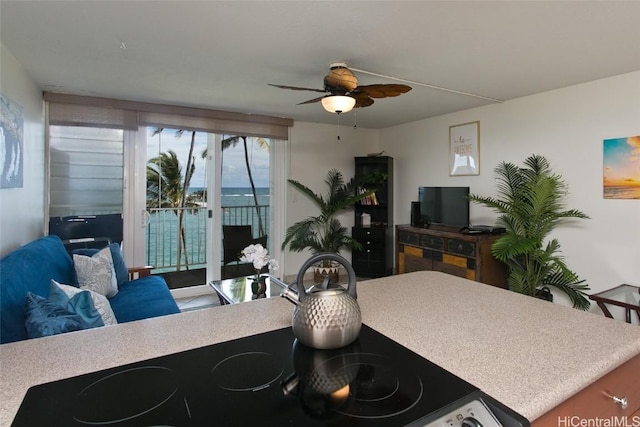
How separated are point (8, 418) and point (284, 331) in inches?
23.8

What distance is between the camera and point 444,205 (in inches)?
163

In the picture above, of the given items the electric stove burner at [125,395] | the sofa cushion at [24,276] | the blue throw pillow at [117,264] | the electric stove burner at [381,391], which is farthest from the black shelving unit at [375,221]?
the electric stove burner at [125,395]

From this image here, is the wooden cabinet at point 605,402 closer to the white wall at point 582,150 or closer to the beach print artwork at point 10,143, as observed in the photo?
the white wall at point 582,150

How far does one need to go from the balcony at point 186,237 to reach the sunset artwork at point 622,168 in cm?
371

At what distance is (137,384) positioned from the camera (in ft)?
2.38

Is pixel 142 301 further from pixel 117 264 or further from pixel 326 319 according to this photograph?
pixel 326 319

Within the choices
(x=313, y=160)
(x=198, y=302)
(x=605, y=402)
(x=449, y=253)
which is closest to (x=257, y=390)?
(x=605, y=402)

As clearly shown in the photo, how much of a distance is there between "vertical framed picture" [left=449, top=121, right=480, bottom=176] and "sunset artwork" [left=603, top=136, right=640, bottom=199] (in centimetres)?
124

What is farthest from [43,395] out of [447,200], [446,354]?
[447,200]

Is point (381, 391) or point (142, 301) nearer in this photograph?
point (381, 391)

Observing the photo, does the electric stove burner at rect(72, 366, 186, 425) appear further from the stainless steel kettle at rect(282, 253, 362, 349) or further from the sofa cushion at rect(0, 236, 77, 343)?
the sofa cushion at rect(0, 236, 77, 343)

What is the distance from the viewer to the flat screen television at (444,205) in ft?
12.8

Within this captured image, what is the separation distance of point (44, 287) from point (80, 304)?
0.61 m

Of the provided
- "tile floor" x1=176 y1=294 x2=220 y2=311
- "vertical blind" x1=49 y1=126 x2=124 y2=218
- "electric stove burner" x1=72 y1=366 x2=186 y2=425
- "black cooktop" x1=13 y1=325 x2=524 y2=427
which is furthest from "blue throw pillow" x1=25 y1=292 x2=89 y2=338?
"vertical blind" x1=49 y1=126 x2=124 y2=218
